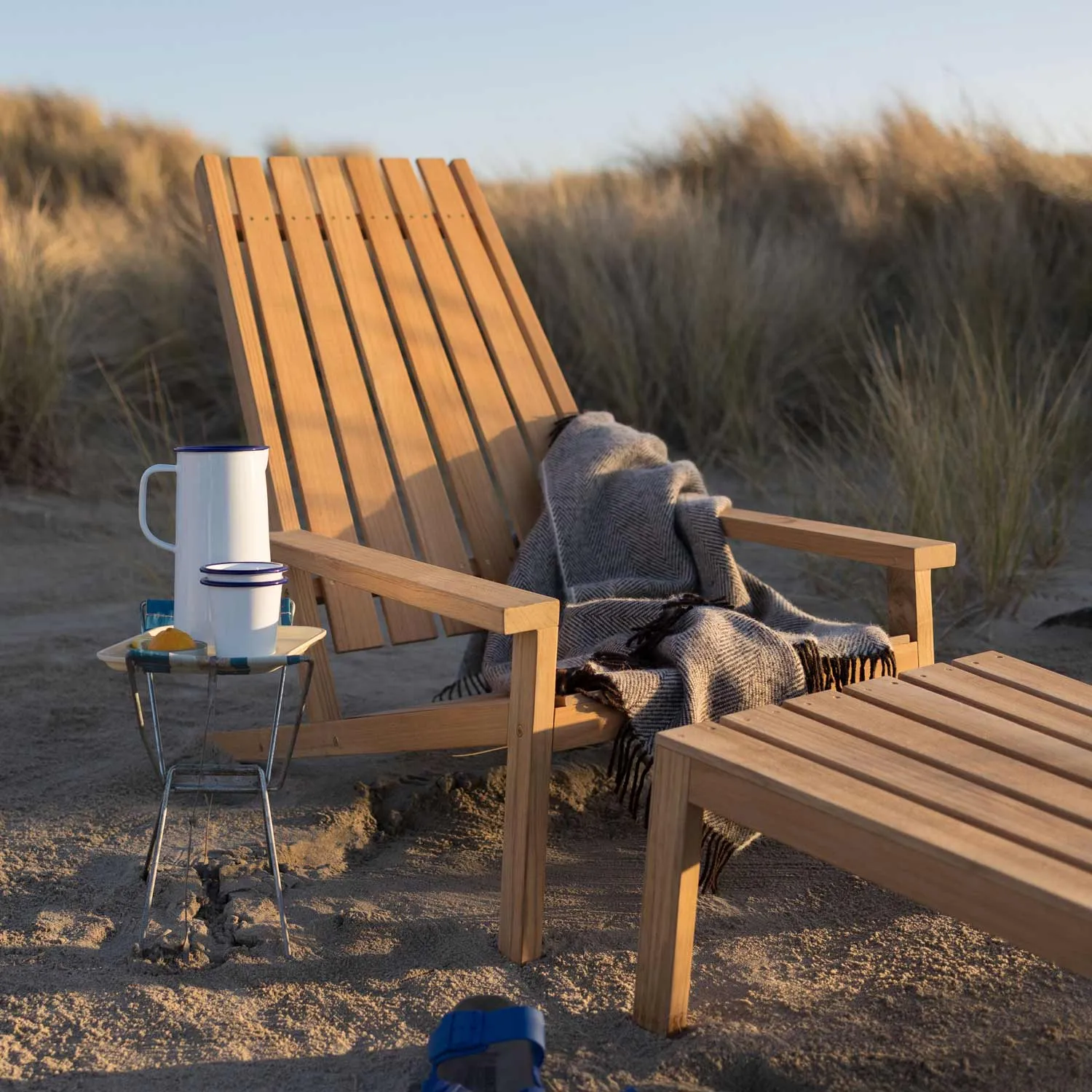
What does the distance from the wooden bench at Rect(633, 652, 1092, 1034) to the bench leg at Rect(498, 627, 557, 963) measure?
0.21m

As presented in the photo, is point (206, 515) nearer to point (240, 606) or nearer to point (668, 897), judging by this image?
point (240, 606)

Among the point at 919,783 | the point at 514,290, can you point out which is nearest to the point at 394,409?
the point at 514,290

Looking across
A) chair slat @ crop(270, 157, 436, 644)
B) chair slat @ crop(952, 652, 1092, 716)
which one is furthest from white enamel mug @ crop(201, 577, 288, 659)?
chair slat @ crop(952, 652, 1092, 716)

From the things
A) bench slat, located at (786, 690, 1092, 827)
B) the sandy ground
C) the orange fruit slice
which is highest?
the orange fruit slice

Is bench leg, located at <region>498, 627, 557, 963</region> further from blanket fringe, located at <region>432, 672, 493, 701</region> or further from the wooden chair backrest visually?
blanket fringe, located at <region>432, 672, 493, 701</region>

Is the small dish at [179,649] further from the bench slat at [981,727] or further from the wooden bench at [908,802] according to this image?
the bench slat at [981,727]

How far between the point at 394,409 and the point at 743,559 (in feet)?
6.48

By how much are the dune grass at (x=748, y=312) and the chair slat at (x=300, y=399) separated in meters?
1.71

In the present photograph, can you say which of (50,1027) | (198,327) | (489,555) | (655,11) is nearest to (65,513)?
(198,327)

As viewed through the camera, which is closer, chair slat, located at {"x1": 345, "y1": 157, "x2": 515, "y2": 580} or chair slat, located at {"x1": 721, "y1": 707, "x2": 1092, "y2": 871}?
chair slat, located at {"x1": 721, "y1": 707, "x2": 1092, "y2": 871}

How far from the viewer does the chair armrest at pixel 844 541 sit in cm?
216

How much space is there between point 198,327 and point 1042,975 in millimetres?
4971

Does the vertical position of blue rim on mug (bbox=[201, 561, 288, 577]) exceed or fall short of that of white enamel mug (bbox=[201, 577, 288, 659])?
it exceeds it

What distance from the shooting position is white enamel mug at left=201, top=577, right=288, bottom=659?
168 cm
